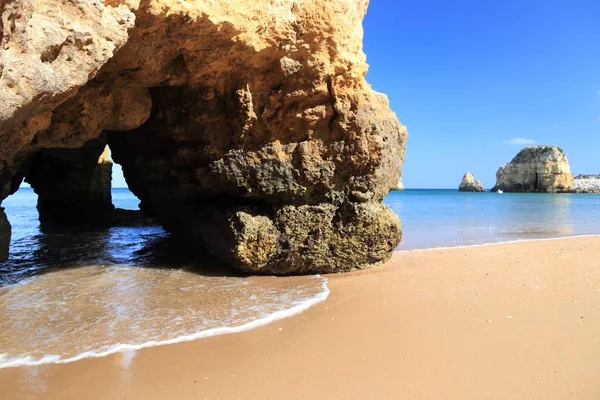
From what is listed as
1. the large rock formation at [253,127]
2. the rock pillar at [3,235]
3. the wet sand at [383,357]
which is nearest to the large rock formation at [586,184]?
the large rock formation at [253,127]

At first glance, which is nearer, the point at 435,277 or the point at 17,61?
the point at 17,61

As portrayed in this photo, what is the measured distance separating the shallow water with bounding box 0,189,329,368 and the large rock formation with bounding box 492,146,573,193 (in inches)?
2508

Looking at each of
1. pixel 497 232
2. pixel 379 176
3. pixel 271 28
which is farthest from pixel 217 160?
pixel 497 232

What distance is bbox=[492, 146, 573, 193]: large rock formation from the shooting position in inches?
2312

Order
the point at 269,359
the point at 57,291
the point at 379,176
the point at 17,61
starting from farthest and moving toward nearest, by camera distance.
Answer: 1. the point at 379,176
2. the point at 57,291
3. the point at 269,359
4. the point at 17,61

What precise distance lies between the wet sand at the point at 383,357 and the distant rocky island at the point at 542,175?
62796 mm

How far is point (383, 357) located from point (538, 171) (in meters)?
67.1

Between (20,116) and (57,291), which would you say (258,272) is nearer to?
(57,291)

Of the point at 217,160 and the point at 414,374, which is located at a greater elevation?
the point at 217,160

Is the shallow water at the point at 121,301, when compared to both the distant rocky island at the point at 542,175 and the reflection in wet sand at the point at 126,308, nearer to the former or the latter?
the reflection in wet sand at the point at 126,308

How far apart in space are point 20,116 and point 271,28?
9.06ft

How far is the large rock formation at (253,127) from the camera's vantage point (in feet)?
15.4

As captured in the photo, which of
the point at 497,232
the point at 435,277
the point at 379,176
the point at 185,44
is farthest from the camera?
the point at 497,232

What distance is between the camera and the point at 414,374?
9.73 ft
